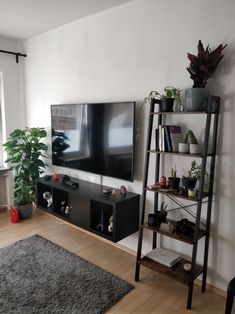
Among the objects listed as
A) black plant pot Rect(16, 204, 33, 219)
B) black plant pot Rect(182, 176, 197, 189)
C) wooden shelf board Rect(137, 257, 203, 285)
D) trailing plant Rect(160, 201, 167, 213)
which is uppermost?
black plant pot Rect(182, 176, 197, 189)

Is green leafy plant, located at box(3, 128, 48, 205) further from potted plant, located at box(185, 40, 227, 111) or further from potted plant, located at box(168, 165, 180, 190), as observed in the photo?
potted plant, located at box(185, 40, 227, 111)

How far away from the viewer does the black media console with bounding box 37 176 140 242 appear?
2.43 m

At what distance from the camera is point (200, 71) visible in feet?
6.41

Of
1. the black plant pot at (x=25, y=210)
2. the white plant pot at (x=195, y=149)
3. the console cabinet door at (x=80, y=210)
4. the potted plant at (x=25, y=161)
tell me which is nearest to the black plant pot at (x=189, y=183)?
the white plant pot at (x=195, y=149)

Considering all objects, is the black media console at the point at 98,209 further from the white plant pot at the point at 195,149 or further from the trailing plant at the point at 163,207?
the white plant pot at the point at 195,149

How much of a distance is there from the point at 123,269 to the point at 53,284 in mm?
643

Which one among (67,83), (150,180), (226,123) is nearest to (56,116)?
(67,83)

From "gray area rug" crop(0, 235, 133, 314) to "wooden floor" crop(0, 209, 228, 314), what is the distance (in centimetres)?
11

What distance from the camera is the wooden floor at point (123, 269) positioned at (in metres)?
2.00

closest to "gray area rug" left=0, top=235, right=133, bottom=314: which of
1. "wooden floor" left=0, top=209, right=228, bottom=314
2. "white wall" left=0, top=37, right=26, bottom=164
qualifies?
"wooden floor" left=0, top=209, right=228, bottom=314

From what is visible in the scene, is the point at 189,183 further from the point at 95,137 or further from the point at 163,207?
the point at 95,137

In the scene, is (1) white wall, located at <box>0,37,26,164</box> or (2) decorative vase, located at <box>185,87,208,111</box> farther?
(1) white wall, located at <box>0,37,26,164</box>

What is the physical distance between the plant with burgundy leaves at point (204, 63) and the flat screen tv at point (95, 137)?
2.22 feet

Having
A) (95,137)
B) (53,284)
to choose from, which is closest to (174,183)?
(95,137)
